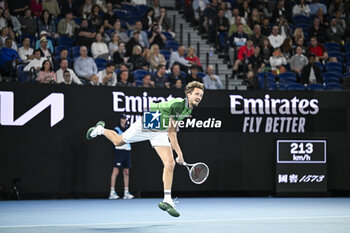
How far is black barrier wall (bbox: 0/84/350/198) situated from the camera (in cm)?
1595

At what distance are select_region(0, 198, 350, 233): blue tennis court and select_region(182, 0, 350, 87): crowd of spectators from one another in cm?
440

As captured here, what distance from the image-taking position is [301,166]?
17484mm

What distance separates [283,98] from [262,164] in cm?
186

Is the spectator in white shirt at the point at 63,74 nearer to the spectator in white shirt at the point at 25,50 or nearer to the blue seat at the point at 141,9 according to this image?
the spectator in white shirt at the point at 25,50

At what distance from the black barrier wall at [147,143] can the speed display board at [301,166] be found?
0.24m

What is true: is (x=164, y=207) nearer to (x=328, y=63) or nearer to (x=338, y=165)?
(x=338, y=165)

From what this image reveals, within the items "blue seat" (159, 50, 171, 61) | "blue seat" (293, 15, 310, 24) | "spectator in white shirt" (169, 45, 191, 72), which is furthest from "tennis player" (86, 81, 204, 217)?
"blue seat" (293, 15, 310, 24)

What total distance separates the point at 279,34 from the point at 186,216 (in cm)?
1144

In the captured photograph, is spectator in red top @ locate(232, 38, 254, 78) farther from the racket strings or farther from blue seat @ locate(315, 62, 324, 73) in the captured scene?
the racket strings

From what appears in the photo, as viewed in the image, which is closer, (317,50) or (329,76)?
(329,76)

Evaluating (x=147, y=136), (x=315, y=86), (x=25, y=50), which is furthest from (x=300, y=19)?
(x=147, y=136)

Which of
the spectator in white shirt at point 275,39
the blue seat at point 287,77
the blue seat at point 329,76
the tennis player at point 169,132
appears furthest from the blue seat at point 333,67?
the tennis player at point 169,132

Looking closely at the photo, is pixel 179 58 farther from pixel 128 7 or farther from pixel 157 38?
pixel 128 7

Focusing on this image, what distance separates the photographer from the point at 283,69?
19.8 m
